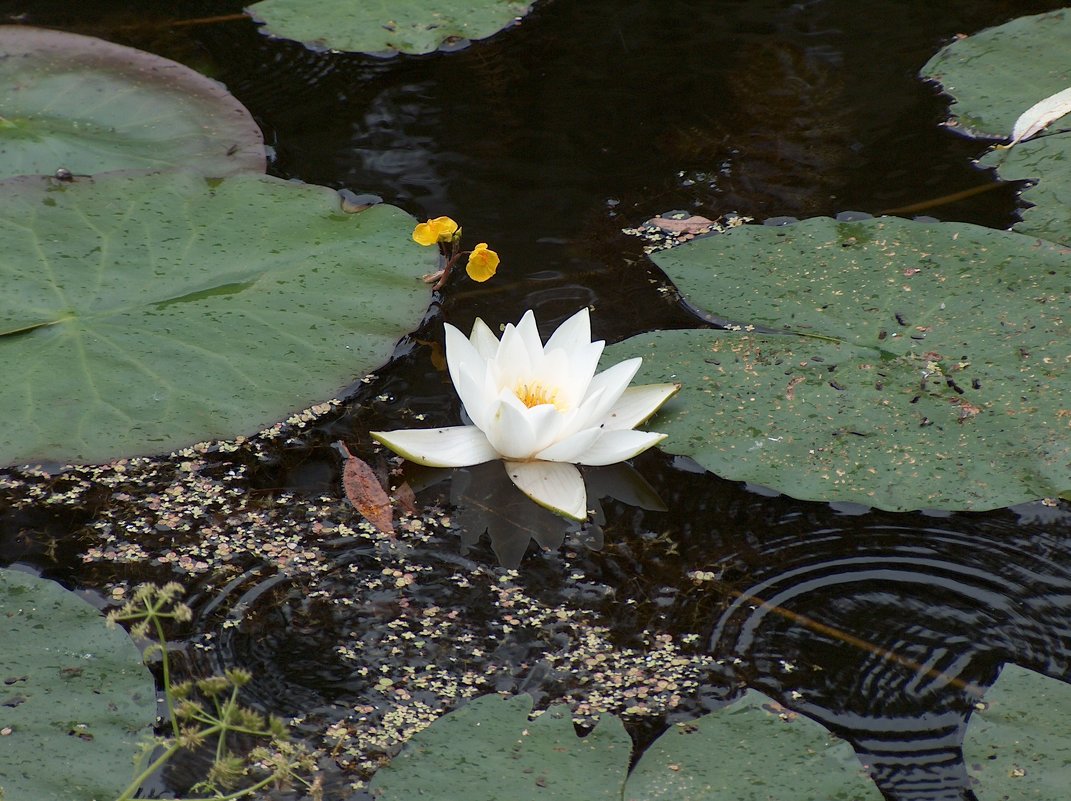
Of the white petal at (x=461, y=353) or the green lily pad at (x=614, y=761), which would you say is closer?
the green lily pad at (x=614, y=761)

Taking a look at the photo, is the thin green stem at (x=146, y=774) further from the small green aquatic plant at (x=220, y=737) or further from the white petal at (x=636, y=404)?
the white petal at (x=636, y=404)

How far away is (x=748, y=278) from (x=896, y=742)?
1231 mm

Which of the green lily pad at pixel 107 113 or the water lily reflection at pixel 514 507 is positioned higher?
the green lily pad at pixel 107 113

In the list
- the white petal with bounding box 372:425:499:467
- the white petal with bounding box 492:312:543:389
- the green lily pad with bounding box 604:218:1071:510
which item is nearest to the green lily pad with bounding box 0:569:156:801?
the white petal with bounding box 372:425:499:467

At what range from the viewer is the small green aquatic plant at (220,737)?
1618mm

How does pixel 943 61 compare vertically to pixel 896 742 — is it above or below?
above

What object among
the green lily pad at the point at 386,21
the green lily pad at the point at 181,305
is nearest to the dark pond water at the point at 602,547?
the green lily pad at the point at 181,305

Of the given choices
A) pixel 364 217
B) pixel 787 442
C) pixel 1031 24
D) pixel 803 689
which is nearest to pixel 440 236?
pixel 364 217

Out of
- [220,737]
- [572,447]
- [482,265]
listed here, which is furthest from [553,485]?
[220,737]

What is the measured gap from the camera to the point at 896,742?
1733 millimetres

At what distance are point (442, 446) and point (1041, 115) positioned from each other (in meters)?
2.04

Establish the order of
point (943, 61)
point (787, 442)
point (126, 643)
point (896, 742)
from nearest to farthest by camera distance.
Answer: point (896, 742) < point (126, 643) < point (787, 442) < point (943, 61)

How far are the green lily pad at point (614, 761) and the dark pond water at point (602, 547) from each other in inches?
3.1

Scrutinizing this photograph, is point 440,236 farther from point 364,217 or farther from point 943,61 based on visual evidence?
point 943,61
